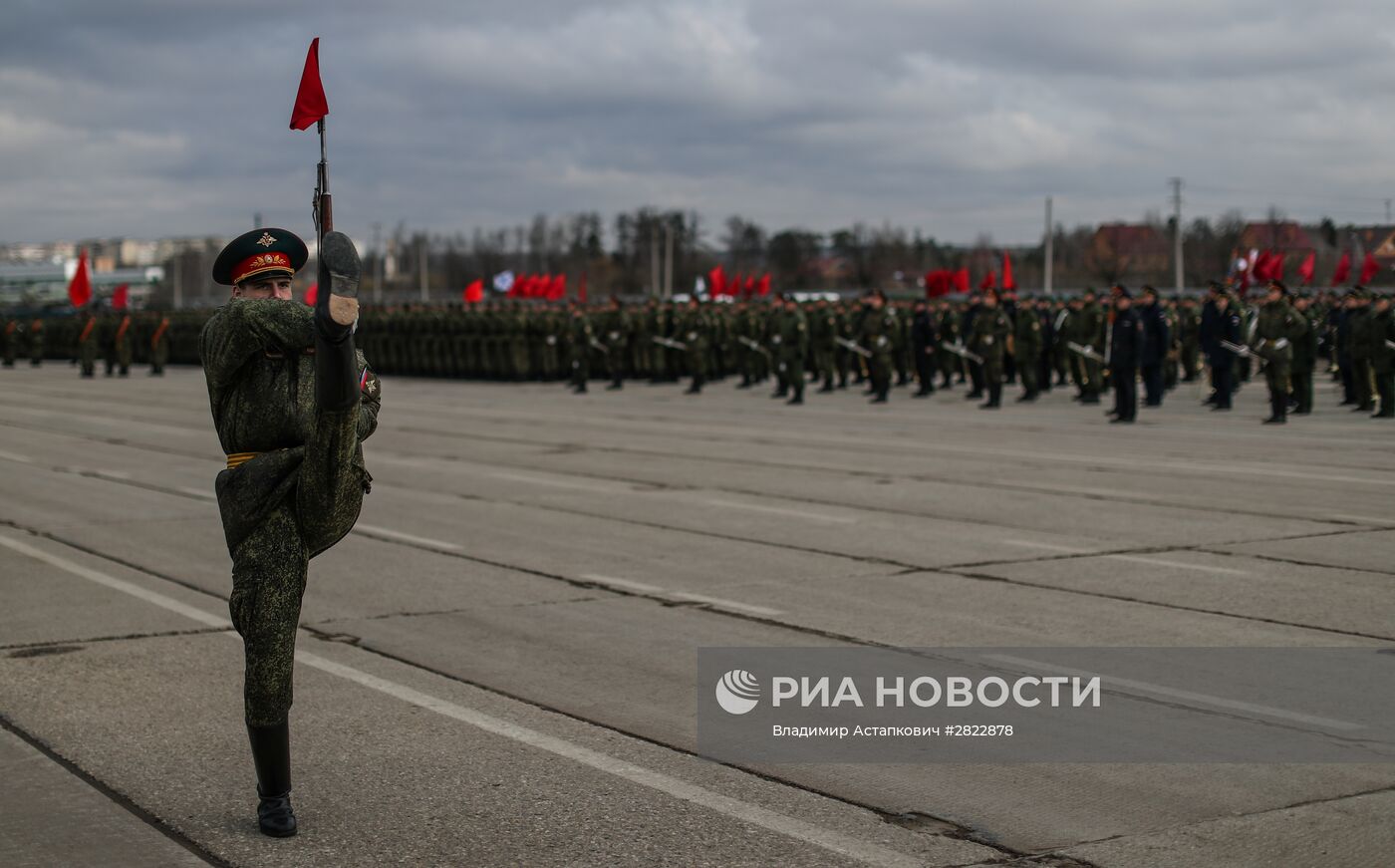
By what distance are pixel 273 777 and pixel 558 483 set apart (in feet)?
34.6

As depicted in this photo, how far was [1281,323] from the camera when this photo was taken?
2197 cm

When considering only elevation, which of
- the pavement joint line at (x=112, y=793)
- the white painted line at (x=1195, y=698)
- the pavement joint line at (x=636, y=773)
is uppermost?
the white painted line at (x=1195, y=698)

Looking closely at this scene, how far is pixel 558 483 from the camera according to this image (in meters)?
15.5

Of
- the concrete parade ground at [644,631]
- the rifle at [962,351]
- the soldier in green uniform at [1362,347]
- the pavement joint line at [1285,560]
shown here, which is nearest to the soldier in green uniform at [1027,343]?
the rifle at [962,351]

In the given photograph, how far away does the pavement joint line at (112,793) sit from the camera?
193 inches

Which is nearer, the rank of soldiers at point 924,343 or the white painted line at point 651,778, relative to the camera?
the white painted line at point 651,778

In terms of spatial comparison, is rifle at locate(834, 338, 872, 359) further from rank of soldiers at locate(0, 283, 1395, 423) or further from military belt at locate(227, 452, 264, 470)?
military belt at locate(227, 452, 264, 470)

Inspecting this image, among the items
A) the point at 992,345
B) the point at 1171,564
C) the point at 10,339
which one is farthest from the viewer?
the point at 10,339

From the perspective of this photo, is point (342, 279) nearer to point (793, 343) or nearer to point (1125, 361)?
point (1125, 361)

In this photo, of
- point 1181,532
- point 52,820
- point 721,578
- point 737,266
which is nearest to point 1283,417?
point 1181,532

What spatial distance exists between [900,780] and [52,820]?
2866 millimetres

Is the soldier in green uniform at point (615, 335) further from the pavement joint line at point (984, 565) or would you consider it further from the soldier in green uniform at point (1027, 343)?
the pavement joint line at point (984, 565)

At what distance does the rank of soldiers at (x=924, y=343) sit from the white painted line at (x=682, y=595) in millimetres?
14516

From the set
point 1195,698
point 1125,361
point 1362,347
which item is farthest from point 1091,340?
point 1195,698
